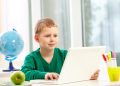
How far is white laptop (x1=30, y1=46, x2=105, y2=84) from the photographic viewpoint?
4.03ft

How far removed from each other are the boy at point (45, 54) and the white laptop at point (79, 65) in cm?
36

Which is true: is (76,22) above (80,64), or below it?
above

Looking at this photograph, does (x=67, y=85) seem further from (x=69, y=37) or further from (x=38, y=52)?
(x=69, y=37)

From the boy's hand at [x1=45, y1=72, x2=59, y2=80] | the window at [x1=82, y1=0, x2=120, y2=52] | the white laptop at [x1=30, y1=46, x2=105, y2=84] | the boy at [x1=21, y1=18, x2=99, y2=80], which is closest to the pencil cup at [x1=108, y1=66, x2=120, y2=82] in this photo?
the white laptop at [x1=30, y1=46, x2=105, y2=84]

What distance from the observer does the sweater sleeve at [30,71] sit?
1527 mm

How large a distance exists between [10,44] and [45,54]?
0.73 meters

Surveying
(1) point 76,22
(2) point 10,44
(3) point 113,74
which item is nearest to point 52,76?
(3) point 113,74

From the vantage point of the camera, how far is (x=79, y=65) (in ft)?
4.15

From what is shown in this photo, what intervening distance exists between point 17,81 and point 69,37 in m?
1.64

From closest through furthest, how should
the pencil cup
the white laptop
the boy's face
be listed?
the white laptop
the pencil cup
the boy's face

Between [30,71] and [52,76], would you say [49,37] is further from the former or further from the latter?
[52,76]

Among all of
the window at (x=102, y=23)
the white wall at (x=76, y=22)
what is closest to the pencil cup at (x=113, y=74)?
the window at (x=102, y=23)

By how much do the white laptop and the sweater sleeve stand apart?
0.24 m

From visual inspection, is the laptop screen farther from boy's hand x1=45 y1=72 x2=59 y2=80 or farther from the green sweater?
the green sweater
